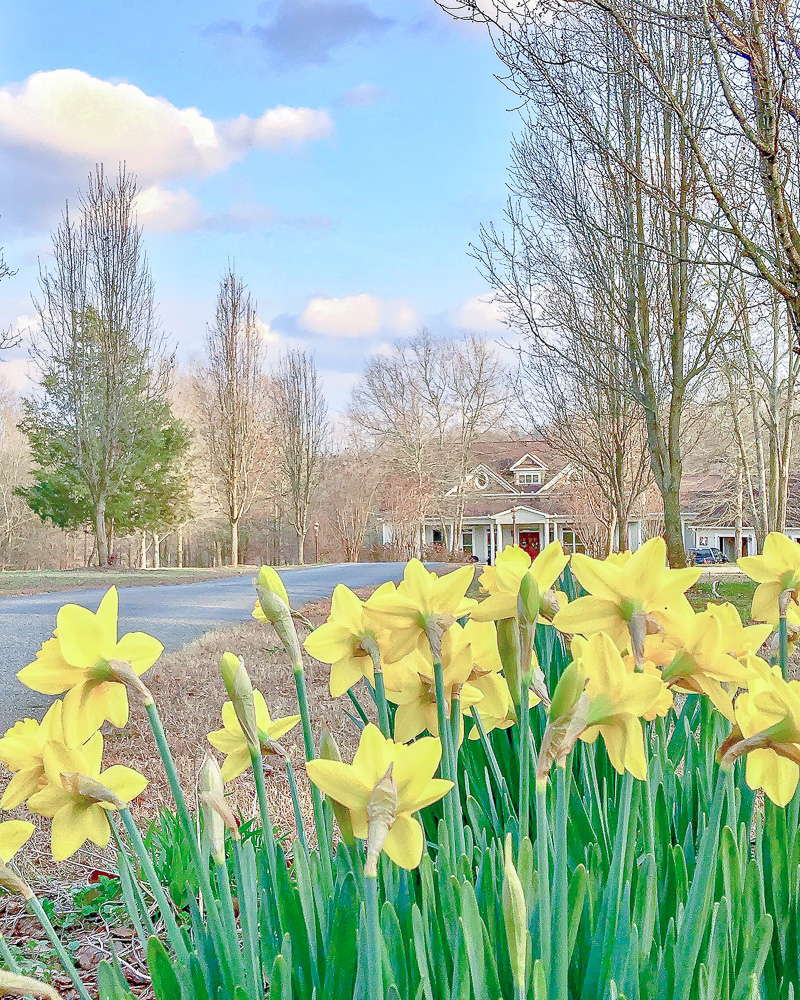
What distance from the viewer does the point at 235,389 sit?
63.3ft

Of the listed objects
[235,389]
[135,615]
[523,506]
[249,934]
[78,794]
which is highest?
[235,389]

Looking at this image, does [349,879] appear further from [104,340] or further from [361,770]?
[104,340]

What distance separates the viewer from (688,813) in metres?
0.91

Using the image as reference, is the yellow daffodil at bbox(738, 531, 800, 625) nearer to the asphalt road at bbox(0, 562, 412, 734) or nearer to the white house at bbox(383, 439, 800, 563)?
the asphalt road at bbox(0, 562, 412, 734)

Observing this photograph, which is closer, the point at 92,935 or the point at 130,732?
the point at 92,935

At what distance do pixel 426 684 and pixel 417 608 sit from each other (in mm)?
124

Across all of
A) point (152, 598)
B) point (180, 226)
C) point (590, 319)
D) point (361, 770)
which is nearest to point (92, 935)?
point (361, 770)

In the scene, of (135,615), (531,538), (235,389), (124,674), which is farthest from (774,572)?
(531,538)

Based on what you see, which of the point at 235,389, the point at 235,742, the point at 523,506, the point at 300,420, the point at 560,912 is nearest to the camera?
the point at 560,912

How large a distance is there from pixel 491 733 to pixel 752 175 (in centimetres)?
527

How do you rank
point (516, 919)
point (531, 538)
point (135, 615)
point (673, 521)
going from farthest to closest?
point (531, 538) < point (673, 521) < point (135, 615) < point (516, 919)

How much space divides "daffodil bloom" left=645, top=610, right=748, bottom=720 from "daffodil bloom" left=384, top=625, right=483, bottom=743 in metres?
0.17

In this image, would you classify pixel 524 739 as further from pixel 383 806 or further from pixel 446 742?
pixel 383 806

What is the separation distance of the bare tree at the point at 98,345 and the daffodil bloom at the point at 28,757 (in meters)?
15.4
